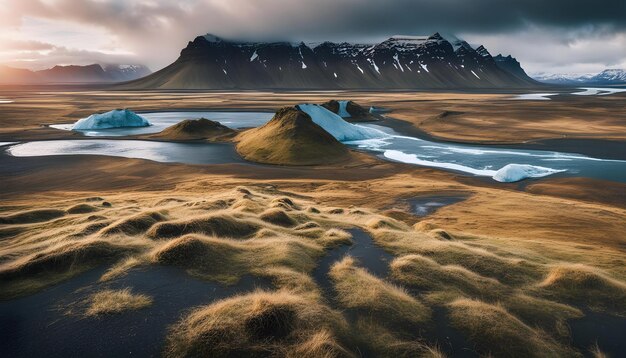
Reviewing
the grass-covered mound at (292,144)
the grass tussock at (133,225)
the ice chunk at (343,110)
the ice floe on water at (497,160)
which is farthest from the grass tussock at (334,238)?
the ice chunk at (343,110)

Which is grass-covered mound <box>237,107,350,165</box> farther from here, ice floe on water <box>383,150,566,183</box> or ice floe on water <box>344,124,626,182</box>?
ice floe on water <box>383,150,566,183</box>

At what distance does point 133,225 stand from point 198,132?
241 feet

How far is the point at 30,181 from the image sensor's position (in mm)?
47156

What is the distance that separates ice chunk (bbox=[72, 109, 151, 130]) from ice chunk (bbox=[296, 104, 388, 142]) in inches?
2216

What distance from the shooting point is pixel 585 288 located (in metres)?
13.9

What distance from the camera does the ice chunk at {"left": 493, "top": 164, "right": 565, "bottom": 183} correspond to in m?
48.1

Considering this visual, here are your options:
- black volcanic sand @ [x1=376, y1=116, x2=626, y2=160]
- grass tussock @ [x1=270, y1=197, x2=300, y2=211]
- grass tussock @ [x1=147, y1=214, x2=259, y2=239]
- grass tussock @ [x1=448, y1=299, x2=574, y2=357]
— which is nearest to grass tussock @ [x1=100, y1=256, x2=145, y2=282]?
grass tussock @ [x1=147, y1=214, x2=259, y2=239]

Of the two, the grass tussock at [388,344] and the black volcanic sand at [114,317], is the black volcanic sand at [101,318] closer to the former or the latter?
the black volcanic sand at [114,317]

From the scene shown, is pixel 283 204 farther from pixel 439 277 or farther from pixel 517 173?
pixel 517 173

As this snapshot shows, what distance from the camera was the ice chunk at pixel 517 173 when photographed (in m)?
48.1

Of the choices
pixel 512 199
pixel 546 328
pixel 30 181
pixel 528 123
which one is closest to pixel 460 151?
pixel 512 199

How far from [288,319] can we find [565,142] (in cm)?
8465

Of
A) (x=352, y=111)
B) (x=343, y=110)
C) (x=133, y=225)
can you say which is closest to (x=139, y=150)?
(x=133, y=225)

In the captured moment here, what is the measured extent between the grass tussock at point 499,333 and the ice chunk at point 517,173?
135 feet
